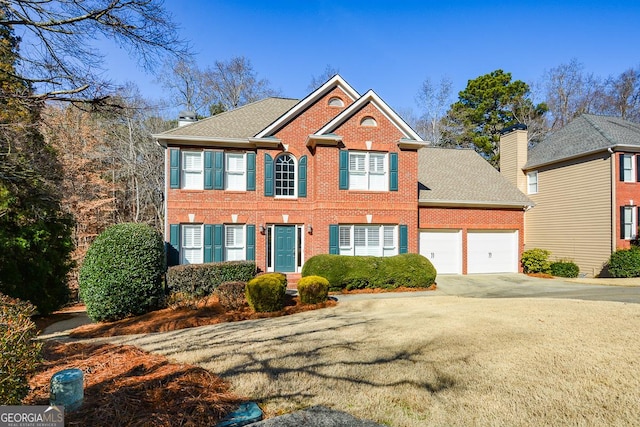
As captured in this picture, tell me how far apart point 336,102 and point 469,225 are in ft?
28.8

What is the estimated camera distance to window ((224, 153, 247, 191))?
51.0 feet

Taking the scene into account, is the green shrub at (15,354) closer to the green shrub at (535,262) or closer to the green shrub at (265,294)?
the green shrub at (265,294)

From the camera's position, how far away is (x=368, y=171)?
15531mm

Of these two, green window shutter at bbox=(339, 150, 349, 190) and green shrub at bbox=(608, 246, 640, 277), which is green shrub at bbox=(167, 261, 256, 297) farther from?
green shrub at bbox=(608, 246, 640, 277)

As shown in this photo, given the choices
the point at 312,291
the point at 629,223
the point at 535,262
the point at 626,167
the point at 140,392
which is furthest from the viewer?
the point at 626,167

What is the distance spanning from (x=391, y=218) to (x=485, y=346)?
9.83 metres

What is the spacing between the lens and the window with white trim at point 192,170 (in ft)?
49.6

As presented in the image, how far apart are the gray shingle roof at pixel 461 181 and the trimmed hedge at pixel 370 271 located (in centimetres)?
413

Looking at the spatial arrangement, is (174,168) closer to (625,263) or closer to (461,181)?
(461,181)

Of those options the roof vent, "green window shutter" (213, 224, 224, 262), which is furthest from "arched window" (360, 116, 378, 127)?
the roof vent

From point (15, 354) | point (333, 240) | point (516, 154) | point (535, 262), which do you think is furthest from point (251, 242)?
point (516, 154)

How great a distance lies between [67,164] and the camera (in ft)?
74.3

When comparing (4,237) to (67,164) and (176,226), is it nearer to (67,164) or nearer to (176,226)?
(176,226)

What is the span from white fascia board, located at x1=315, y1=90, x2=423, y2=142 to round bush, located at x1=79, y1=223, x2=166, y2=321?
316 inches
